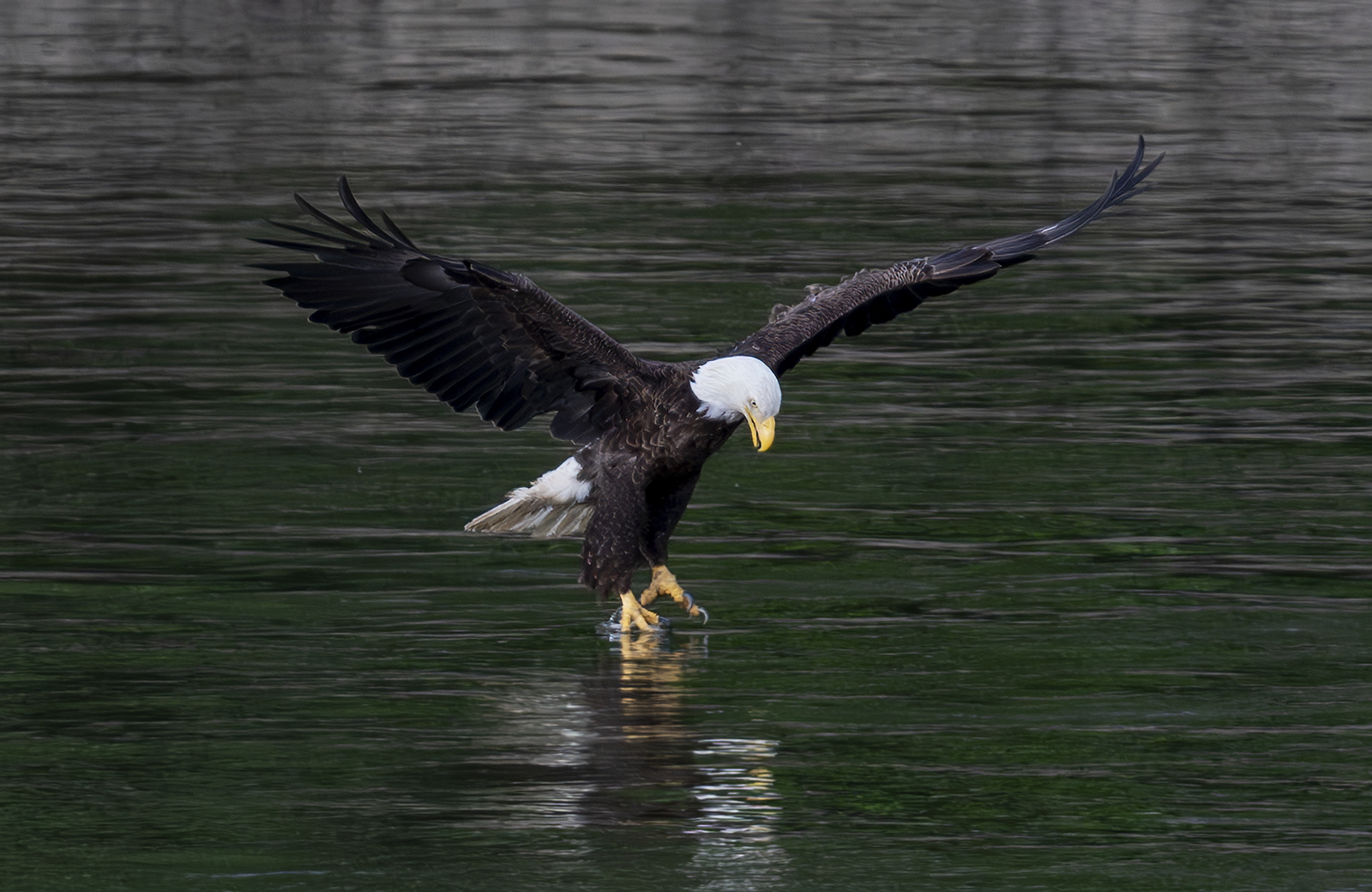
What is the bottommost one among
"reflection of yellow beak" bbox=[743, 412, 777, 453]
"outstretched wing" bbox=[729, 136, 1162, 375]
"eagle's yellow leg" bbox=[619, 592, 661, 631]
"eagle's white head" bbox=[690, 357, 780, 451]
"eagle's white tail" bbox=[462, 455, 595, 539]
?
"eagle's yellow leg" bbox=[619, 592, 661, 631]

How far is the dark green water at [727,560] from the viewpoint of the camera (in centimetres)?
573

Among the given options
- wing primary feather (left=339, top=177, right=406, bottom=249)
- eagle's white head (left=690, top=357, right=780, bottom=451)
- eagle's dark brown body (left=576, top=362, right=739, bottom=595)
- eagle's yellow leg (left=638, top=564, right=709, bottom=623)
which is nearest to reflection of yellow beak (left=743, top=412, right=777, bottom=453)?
eagle's white head (left=690, top=357, right=780, bottom=451)

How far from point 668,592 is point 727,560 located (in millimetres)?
590

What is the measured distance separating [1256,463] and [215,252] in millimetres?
7465

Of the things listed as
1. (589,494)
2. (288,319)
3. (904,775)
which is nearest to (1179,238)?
(288,319)

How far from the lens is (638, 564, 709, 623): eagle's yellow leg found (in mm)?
7801

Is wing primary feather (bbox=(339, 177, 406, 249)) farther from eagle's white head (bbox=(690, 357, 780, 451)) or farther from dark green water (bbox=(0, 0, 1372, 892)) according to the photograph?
dark green water (bbox=(0, 0, 1372, 892))

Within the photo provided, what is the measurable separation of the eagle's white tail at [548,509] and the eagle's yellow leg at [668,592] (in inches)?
15.4

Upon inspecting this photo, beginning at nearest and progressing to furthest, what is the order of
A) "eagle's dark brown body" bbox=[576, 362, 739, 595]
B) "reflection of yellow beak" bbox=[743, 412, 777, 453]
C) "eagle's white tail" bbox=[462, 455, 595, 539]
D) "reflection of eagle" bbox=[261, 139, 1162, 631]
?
"reflection of yellow beak" bbox=[743, 412, 777, 453]
"reflection of eagle" bbox=[261, 139, 1162, 631]
"eagle's dark brown body" bbox=[576, 362, 739, 595]
"eagle's white tail" bbox=[462, 455, 595, 539]

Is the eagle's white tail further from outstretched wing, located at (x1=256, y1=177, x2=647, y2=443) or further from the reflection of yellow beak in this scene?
the reflection of yellow beak

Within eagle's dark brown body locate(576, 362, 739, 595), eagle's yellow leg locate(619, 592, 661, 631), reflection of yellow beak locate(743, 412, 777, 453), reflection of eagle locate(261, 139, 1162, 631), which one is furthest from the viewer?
eagle's yellow leg locate(619, 592, 661, 631)

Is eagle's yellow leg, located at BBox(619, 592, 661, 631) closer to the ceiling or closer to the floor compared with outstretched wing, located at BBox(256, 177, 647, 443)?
closer to the floor

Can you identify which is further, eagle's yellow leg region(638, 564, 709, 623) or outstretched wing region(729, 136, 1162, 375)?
outstretched wing region(729, 136, 1162, 375)

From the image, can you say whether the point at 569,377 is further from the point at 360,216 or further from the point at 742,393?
the point at 360,216
